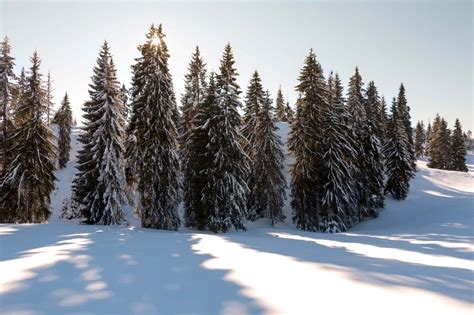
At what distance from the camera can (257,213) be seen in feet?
125

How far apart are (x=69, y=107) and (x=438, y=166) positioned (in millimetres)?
81357

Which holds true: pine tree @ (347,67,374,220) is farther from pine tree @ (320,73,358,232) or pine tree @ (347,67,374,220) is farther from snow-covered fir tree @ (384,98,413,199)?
snow-covered fir tree @ (384,98,413,199)

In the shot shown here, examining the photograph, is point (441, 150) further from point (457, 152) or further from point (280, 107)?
point (280, 107)

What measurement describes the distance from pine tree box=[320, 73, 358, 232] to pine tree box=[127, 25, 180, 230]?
1498 centimetres

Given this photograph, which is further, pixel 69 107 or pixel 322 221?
pixel 69 107

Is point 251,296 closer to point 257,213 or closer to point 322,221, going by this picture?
point 322,221

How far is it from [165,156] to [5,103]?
13993 millimetres

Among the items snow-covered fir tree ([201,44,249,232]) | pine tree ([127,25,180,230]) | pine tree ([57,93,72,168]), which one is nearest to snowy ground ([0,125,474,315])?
pine tree ([127,25,180,230])

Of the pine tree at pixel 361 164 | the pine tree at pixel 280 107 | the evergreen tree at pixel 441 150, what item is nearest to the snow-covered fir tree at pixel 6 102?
the pine tree at pixel 361 164

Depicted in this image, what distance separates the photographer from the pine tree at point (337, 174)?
3177 cm

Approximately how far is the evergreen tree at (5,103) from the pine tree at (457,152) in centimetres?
8194

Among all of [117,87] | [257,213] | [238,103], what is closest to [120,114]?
[117,87]

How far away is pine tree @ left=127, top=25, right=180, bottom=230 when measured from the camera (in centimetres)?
2594

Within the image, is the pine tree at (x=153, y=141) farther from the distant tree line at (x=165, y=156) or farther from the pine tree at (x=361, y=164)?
the pine tree at (x=361, y=164)
